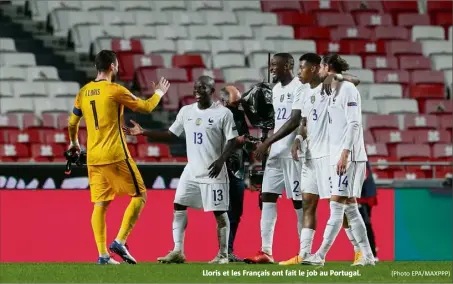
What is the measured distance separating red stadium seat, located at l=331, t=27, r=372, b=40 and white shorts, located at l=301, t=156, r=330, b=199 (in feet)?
36.2

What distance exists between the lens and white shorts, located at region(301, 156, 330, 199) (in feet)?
39.7

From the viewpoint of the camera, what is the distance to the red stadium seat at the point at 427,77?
2256 cm

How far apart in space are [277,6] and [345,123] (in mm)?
12093

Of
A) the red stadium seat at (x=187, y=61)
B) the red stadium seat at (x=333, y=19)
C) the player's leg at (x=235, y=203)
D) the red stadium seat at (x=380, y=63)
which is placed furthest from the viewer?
the red stadium seat at (x=333, y=19)

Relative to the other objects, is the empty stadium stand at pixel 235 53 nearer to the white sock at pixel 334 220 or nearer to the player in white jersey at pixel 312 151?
the player in white jersey at pixel 312 151

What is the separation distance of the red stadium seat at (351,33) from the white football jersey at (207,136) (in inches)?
414

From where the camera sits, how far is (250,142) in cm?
1340

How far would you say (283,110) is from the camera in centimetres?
1295

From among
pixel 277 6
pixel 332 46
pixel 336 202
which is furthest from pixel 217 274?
pixel 277 6

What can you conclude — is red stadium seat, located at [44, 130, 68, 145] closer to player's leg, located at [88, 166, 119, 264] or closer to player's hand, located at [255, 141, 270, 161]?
player's leg, located at [88, 166, 119, 264]

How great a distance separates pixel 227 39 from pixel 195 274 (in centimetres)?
1152

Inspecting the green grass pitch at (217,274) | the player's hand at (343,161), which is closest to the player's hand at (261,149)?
the player's hand at (343,161)

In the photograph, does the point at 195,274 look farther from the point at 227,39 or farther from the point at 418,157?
the point at 227,39

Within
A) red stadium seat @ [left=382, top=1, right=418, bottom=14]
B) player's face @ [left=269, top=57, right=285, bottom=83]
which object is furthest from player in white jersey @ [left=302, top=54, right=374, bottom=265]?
red stadium seat @ [left=382, top=1, right=418, bottom=14]
